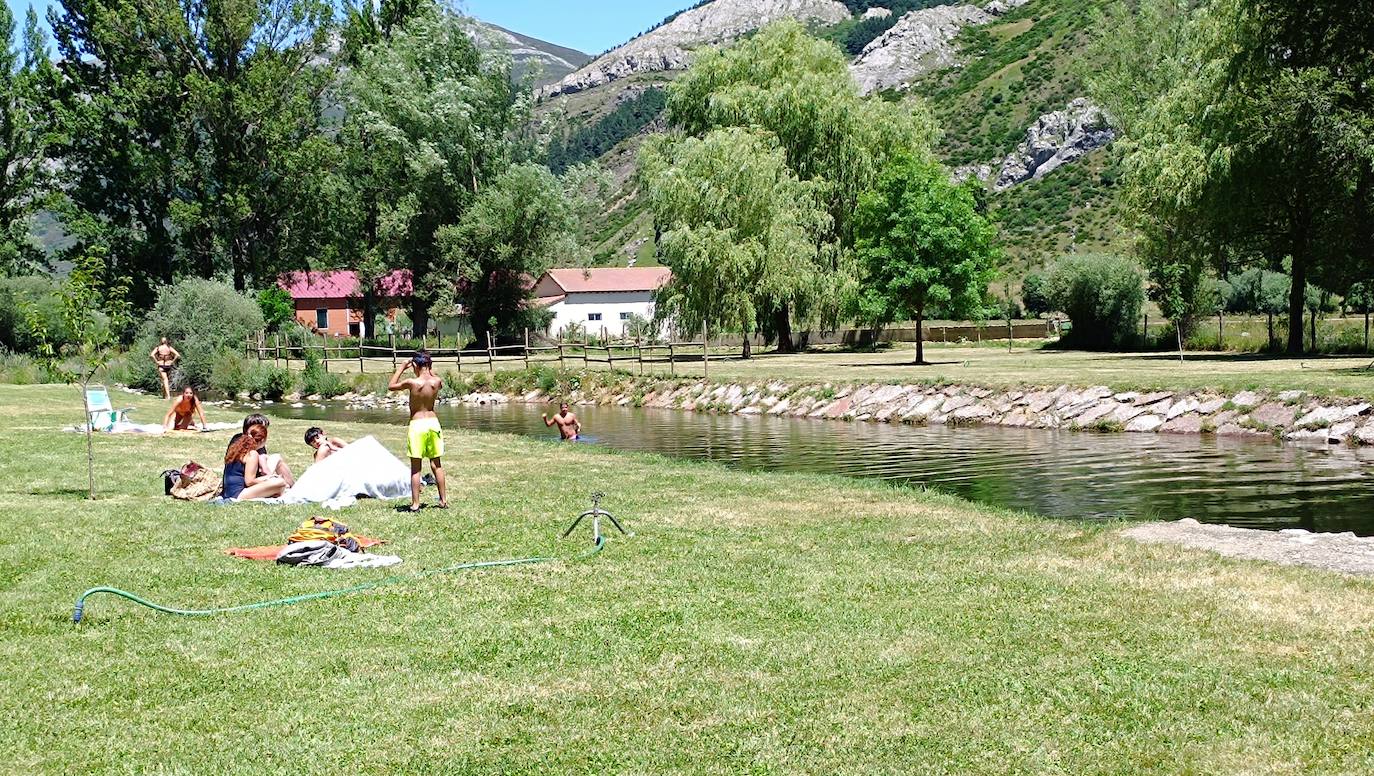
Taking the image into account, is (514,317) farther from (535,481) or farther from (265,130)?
(535,481)

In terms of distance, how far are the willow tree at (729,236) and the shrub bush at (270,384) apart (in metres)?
15.4

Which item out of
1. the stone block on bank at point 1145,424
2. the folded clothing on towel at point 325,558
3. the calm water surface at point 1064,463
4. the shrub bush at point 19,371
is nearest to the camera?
the folded clothing on towel at point 325,558

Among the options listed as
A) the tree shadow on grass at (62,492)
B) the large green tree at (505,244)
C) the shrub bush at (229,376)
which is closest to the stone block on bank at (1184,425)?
the tree shadow on grass at (62,492)

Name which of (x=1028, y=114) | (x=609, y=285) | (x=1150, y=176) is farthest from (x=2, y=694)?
(x=1028, y=114)

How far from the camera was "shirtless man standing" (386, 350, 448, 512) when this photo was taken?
13438 mm

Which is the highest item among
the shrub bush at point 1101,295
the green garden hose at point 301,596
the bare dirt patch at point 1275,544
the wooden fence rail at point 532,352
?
the shrub bush at point 1101,295

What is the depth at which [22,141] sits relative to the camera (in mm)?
56969

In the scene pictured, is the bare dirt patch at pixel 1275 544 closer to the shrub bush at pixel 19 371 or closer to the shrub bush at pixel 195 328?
the shrub bush at pixel 19 371

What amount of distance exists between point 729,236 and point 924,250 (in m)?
8.29

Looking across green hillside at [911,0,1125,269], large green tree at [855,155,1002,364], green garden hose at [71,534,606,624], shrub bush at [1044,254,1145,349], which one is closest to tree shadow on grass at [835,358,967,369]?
large green tree at [855,155,1002,364]

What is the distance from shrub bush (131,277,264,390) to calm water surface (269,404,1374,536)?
17.9m

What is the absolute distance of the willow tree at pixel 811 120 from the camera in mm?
49562

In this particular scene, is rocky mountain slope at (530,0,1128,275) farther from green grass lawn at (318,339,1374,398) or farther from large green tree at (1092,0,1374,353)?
green grass lawn at (318,339,1374,398)

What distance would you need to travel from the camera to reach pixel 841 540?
11734 mm
